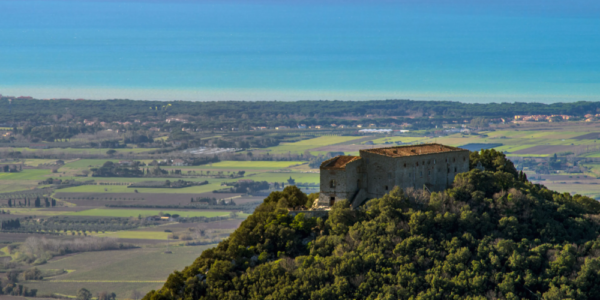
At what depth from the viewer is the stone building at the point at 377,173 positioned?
4991cm

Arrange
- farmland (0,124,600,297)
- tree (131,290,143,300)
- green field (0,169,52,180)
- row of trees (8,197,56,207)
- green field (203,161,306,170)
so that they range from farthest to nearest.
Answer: green field (0,169,52,180)
green field (203,161,306,170)
row of trees (8,197,56,207)
farmland (0,124,600,297)
tree (131,290,143,300)

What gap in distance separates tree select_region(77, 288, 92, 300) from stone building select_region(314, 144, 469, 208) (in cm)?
3942

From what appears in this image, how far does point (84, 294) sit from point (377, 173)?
43.7 metres

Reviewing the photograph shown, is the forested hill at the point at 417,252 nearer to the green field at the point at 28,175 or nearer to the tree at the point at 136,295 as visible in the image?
the tree at the point at 136,295

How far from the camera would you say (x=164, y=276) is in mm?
86688

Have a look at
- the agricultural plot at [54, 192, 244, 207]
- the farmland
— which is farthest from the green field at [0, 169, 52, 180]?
the agricultural plot at [54, 192, 244, 207]

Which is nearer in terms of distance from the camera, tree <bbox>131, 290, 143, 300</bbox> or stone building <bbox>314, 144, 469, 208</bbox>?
stone building <bbox>314, 144, 469, 208</bbox>

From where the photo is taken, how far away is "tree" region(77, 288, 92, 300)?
270ft

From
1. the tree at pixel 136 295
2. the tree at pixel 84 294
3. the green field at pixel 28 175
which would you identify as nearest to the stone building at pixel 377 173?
the tree at pixel 136 295

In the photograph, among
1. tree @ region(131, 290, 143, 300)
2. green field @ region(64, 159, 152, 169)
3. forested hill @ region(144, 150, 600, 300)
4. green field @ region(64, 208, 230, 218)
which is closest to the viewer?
forested hill @ region(144, 150, 600, 300)

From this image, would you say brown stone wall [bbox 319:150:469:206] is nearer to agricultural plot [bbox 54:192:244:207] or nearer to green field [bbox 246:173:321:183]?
green field [bbox 246:173:321:183]

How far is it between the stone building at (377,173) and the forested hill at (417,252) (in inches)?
50.4

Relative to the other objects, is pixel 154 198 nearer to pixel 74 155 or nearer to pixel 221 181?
pixel 221 181

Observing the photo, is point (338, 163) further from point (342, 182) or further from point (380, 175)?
point (380, 175)
